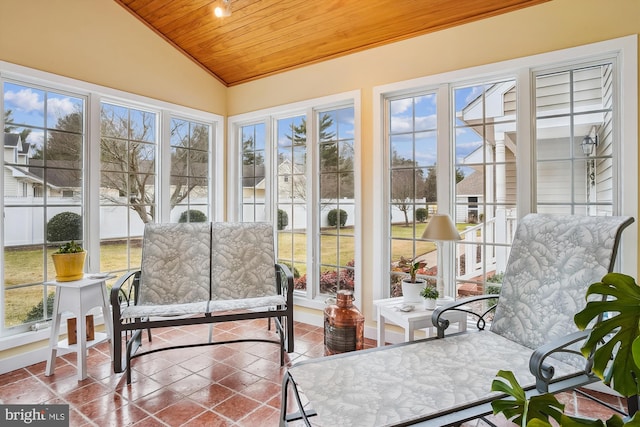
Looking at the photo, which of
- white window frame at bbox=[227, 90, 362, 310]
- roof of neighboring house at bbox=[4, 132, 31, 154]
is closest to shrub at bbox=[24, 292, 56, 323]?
roof of neighboring house at bbox=[4, 132, 31, 154]

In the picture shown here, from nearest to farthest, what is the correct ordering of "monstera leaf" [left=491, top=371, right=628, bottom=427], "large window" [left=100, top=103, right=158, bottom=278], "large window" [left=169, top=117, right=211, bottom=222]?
"monstera leaf" [left=491, top=371, right=628, bottom=427]
"large window" [left=100, top=103, right=158, bottom=278]
"large window" [left=169, top=117, right=211, bottom=222]

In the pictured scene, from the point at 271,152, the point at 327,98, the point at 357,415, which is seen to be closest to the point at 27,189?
the point at 271,152

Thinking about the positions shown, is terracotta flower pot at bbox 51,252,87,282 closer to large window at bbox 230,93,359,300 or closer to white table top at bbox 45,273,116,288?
white table top at bbox 45,273,116,288

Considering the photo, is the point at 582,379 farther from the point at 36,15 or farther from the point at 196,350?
the point at 36,15

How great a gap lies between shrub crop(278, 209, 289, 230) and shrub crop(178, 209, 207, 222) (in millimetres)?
972

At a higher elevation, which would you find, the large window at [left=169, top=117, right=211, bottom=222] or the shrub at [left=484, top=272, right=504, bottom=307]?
the large window at [left=169, top=117, right=211, bottom=222]

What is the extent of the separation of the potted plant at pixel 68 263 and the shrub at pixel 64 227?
1.40ft

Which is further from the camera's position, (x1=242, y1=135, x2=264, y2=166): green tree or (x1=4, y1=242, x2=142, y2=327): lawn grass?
(x1=242, y1=135, x2=264, y2=166): green tree

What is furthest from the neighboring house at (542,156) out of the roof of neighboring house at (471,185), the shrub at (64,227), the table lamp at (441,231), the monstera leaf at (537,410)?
the shrub at (64,227)

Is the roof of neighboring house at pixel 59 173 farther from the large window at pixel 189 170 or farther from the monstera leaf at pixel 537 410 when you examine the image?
the monstera leaf at pixel 537 410

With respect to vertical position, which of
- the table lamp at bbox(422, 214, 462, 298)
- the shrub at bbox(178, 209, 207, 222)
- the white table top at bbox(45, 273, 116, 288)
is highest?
the shrub at bbox(178, 209, 207, 222)

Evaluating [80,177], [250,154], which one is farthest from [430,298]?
[80,177]

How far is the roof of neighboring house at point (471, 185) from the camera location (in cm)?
301

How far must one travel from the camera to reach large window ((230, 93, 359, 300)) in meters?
3.74
